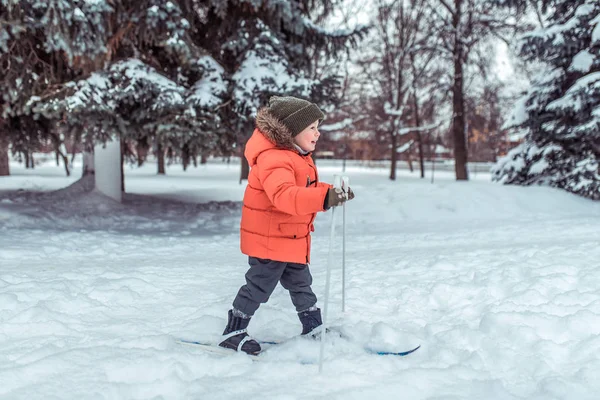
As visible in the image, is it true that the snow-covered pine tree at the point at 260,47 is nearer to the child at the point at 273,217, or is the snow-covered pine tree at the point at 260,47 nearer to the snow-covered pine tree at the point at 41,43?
the snow-covered pine tree at the point at 41,43

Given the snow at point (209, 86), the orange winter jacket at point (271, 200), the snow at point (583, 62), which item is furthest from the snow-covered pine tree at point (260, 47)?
the snow at point (583, 62)

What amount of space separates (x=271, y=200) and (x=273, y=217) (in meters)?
0.21

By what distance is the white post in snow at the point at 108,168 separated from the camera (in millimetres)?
10391

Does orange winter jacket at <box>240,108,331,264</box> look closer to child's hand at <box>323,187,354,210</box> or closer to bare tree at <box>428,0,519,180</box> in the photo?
child's hand at <box>323,187,354,210</box>

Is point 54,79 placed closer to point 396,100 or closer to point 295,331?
point 295,331

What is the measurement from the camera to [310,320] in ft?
10.3

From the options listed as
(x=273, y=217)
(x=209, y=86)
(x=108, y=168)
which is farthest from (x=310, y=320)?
(x=108, y=168)

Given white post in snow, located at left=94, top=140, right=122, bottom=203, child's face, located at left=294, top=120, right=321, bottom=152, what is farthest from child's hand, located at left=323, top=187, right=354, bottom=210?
white post in snow, located at left=94, top=140, right=122, bottom=203

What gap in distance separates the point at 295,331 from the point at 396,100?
19.5 meters

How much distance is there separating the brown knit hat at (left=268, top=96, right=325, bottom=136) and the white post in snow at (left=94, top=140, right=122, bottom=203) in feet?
27.8

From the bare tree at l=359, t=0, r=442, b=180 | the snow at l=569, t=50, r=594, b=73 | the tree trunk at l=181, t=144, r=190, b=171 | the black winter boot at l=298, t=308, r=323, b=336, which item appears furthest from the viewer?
the bare tree at l=359, t=0, r=442, b=180

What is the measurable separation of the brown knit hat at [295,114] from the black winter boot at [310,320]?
1207 millimetres

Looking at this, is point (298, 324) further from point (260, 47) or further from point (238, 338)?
point (260, 47)

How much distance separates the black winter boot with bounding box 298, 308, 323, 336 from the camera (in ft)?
10.3
